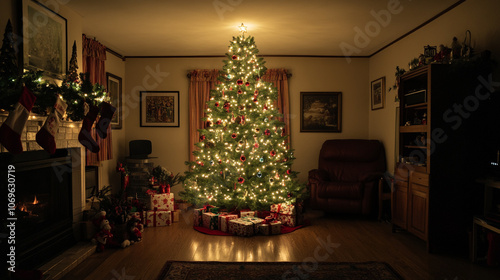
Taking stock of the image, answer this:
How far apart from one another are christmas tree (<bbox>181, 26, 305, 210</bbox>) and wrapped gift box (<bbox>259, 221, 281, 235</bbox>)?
53cm

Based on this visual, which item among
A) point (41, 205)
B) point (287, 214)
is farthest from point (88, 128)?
point (287, 214)

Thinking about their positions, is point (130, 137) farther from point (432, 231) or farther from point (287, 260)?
point (432, 231)

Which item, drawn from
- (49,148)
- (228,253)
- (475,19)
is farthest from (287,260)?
(475,19)

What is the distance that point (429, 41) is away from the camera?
4.25 meters

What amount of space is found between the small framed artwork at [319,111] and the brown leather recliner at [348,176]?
0.46 metres

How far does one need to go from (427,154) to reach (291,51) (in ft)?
10.3

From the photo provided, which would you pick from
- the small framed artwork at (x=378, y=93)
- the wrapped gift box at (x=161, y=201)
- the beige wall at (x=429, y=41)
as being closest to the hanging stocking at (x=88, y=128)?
the wrapped gift box at (x=161, y=201)

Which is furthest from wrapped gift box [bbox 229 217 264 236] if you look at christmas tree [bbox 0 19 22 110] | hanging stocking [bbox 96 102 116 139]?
christmas tree [bbox 0 19 22 110]

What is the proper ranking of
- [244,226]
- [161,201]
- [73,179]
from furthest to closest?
[161,201] < [244,226] < [73,179]

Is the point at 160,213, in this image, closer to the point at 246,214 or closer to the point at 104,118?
the point at 246,214

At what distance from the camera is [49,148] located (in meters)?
2.81

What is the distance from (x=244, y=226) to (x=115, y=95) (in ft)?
11.0

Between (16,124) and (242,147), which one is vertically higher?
(16,124)

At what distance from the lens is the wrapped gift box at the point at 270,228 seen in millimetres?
4172
